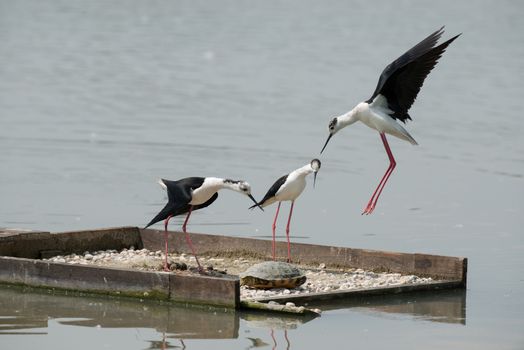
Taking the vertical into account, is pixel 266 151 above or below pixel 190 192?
above

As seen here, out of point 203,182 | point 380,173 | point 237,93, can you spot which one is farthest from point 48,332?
point 237,93

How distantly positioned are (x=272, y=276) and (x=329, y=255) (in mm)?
1688

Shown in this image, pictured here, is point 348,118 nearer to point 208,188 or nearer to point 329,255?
point 329,255

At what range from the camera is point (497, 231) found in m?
18.1

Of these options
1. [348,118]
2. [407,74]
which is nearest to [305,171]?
[348,118]

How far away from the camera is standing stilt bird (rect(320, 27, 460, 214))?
14.6 meters

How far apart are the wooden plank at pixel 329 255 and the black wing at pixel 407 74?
1.52 m

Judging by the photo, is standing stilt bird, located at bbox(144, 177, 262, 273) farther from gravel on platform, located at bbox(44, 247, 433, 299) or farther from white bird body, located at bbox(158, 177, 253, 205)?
gravel on platform, located at bbox(44, 247, 433, 299)

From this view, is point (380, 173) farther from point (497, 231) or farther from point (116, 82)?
point (116, 82)

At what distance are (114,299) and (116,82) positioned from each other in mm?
23351

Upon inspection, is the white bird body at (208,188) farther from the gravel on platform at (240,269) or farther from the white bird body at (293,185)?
the white bird body at (293,185)

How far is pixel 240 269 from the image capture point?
1463 cm

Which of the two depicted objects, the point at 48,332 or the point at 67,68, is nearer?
the point at 48,332

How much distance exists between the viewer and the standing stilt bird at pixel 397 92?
14.6 meters
